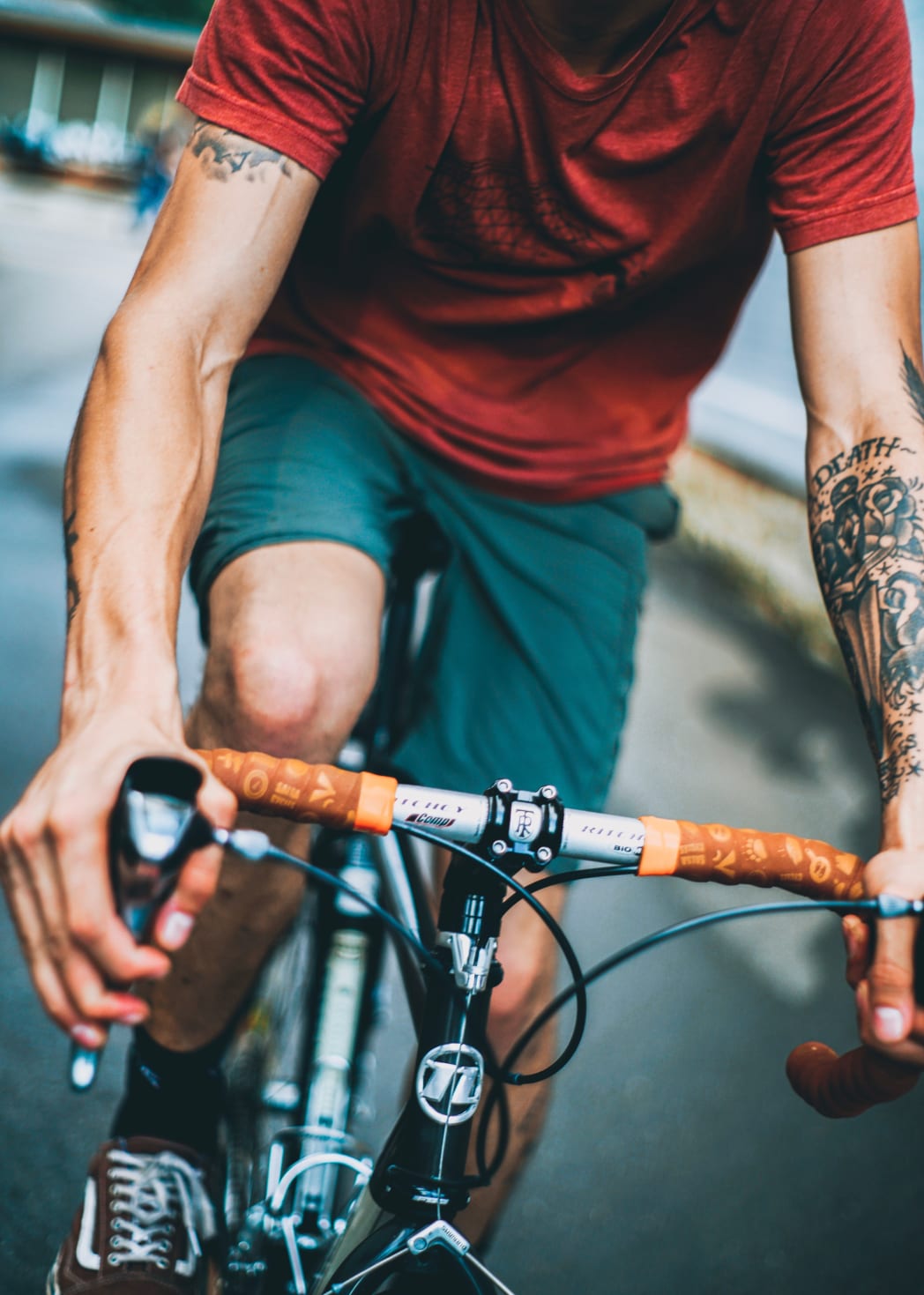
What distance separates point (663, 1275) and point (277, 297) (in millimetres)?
2092

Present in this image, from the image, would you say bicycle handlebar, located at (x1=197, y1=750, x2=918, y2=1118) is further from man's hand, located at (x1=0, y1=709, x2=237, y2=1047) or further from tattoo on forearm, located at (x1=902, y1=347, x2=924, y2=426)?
tattoo on forearm, located at (x1=902, y1=347, x2=924, y2=426)

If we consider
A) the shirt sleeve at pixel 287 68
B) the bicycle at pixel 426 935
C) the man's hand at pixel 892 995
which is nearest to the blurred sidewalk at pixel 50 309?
the shirt sleeve at pixel 287 68

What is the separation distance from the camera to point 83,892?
893mm

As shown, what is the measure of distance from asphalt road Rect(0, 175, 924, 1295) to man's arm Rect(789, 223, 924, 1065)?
158cm

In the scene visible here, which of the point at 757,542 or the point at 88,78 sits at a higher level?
the point at 757,542

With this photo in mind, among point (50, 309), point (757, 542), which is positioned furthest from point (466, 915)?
point (50, 309)

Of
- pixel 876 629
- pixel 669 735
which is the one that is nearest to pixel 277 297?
pixel 876 629

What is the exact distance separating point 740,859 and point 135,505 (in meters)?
0.72

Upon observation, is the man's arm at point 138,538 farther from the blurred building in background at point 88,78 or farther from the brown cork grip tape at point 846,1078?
the blurred building in background at point 88,78

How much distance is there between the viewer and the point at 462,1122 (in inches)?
50.9

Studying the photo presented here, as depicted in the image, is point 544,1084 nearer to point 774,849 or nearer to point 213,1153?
point 213,1153

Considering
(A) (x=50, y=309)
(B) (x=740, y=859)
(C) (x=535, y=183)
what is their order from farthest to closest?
1. (A) (x=50, y=309)
2. (C) (x=535, y=183)
3. (B) (x=740, y=859)

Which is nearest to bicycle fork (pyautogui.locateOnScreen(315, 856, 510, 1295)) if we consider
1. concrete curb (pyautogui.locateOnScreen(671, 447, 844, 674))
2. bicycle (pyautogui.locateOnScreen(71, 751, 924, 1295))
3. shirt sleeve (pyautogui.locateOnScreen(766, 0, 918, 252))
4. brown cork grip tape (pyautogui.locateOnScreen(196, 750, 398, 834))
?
bicycle (pyautogui.locateOnScreen(71, 751, 924, 1295))

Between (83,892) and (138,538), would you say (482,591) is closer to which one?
(138,538)
